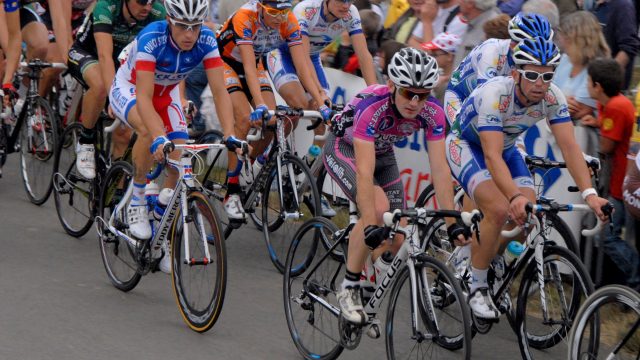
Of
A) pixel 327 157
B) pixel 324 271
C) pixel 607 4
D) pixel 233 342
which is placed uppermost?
pixel 607 4

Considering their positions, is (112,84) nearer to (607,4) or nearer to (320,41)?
(320,41)

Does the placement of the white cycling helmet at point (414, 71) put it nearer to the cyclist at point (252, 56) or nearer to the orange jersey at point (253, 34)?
the cyclist at point (252, 56)

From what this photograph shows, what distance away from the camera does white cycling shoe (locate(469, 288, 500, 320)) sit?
6223 millimetres

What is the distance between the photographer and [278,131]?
27.3ft

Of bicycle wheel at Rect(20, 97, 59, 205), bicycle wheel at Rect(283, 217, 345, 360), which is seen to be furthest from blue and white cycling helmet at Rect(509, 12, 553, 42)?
bicycle wheel at Rect(20, 97, 59, 205)

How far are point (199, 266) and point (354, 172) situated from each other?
3.84 feet

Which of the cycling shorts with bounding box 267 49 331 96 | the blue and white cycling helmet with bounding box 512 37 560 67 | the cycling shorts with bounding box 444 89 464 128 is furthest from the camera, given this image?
the cycling shorts with bounding box 267 49 331 96

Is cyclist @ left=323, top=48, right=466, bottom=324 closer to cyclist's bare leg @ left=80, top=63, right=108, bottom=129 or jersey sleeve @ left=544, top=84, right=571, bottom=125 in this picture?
jersey sleeve @ left=544, top=84, right=571, bottom=125

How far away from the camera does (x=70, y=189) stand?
9047 mm

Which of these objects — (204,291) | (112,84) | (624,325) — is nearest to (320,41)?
(112,84)

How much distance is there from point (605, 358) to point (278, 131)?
3691 mm

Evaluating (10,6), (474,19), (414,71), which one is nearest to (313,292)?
(414,71)

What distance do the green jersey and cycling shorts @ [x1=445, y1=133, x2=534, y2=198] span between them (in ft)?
9.92

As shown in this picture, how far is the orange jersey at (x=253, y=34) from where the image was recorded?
344 inches
